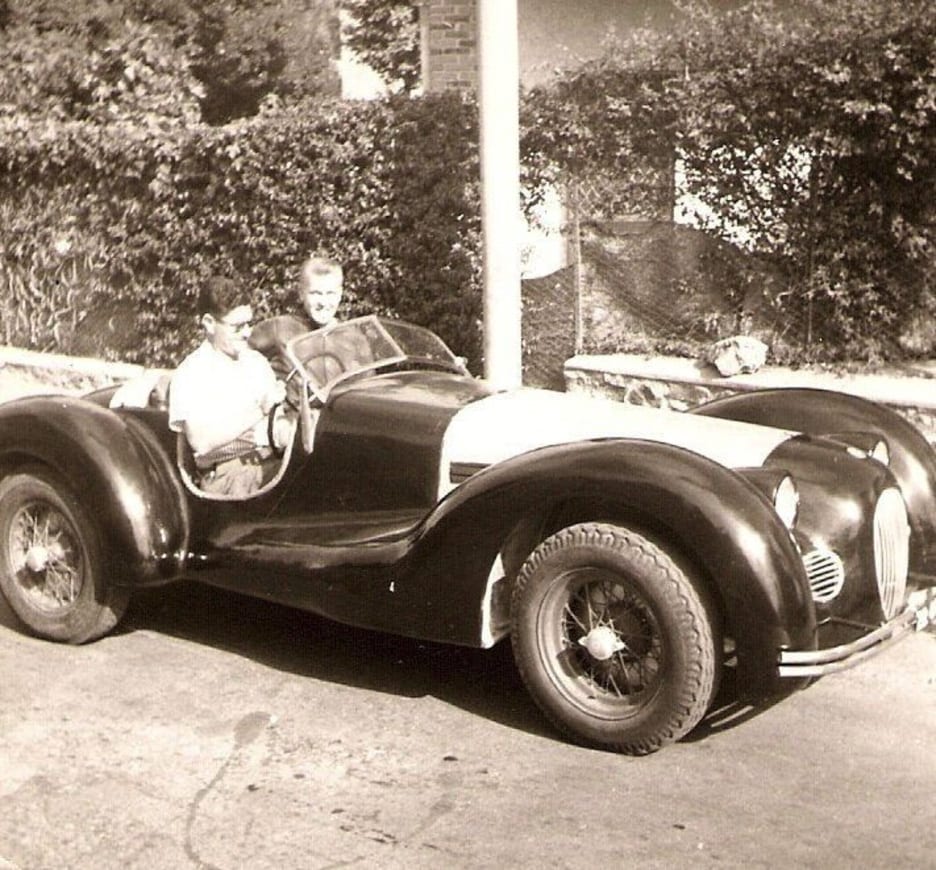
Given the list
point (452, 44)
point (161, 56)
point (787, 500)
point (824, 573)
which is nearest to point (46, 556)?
point (787, 500)

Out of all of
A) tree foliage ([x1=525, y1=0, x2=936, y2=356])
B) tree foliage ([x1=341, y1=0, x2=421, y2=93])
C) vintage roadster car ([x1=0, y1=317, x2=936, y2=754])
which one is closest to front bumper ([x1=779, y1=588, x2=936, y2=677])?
vintage roadster car ([x1=0, y1=317, x2=936, y2=754])

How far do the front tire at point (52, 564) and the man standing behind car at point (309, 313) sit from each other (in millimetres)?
948

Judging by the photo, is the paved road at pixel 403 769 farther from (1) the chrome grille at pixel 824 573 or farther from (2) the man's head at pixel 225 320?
(2) the man's head at pixel 225 320

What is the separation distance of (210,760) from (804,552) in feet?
6.47

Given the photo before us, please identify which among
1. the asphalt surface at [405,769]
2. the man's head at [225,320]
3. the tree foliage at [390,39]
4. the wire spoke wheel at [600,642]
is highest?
the tree foliage at [390,39]

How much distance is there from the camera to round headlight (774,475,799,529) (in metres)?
4.54

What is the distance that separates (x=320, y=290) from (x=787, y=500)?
6.86ft

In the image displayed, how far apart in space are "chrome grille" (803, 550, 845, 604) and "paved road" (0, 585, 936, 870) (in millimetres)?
514

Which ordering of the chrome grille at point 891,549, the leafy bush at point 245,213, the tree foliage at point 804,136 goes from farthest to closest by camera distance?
1. the leafy bush at point 245,213
2. the tree foliage at point 804,136
3. the chrome grille at point 891,549

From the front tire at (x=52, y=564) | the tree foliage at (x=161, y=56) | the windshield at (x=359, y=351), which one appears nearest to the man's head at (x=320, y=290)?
the windshield at (x=359, y=351)

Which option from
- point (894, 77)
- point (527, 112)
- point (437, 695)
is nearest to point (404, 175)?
point (527, 112)

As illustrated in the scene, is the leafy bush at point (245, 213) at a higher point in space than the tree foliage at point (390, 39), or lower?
lower

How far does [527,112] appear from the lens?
30.3ft

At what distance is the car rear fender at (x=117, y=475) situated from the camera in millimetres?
5422
